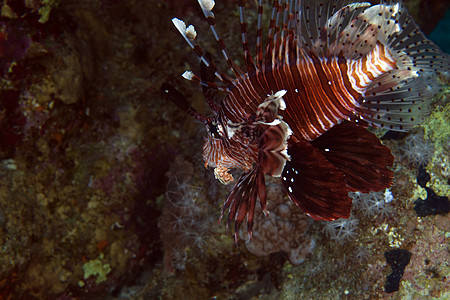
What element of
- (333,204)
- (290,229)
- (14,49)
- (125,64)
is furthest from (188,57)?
(333,204)

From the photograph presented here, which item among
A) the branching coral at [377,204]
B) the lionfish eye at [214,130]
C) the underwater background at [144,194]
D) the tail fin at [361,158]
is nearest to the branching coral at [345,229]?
the underwater background at [144,194]

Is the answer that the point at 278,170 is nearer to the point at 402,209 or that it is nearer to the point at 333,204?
the point at 333,204

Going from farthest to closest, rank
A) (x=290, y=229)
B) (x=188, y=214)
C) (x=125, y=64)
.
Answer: (x=125, y=64)
(x=188, y=214)
(x=290, y=229)

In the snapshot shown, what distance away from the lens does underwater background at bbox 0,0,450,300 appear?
2986mm

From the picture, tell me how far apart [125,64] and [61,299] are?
→ 343 centimetres

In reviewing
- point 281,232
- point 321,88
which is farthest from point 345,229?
point 321,88

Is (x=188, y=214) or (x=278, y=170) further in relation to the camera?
(x=188, y=214)

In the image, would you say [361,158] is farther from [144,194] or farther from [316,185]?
[144,194]

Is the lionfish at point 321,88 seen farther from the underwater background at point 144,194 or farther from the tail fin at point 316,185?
A: the underwater background at point 144,194

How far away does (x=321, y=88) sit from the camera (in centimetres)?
256

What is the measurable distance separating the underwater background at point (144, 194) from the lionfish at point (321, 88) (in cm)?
70

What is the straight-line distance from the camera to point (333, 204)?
2268 mm

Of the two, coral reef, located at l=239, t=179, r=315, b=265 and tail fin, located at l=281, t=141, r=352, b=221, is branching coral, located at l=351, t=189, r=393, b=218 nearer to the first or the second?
coral reef, located at l=239, t=179, r=315, b=265

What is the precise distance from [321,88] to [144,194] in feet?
10.2
